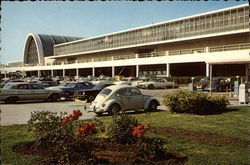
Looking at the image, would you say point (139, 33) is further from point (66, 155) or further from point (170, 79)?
point (66, 155)

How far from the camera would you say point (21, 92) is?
19.3 m

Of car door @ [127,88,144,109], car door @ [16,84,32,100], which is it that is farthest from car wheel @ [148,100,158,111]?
car door @ [16,84,32,100]

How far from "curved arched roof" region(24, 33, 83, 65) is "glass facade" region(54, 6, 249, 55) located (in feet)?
130

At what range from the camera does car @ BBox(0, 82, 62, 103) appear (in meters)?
18.9

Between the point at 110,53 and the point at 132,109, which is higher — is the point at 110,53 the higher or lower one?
the higher one

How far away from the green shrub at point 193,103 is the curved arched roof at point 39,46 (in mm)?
100124

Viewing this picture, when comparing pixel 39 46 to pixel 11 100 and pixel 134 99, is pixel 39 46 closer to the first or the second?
pixel 11 100

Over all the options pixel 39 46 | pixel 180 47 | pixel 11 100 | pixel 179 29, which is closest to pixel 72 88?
pixel 11 100

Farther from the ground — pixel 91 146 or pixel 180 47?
pixel 180 47

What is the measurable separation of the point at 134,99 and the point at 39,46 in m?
103

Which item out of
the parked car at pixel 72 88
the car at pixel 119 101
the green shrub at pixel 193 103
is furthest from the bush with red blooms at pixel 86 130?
the parked car at pixel 72 88

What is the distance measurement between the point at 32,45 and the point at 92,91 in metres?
110

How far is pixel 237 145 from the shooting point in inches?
288

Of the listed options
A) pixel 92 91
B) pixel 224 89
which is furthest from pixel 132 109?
pixel 224 89
